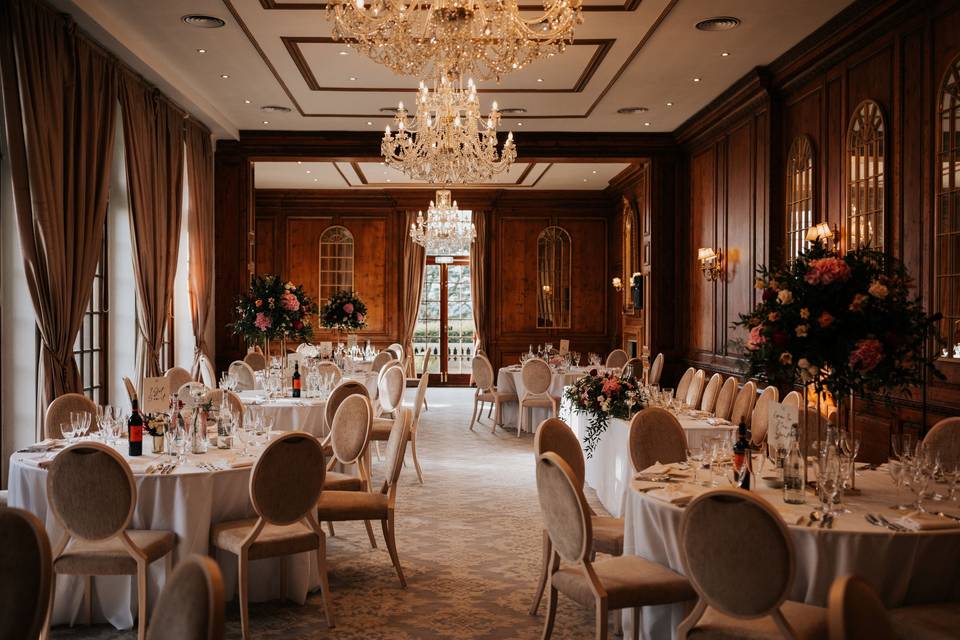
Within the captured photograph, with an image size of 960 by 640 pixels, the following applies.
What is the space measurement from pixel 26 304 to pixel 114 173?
263 centimetres

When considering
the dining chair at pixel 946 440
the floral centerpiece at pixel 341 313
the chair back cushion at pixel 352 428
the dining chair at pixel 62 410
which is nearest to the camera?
the dining chair at pixel 946 440

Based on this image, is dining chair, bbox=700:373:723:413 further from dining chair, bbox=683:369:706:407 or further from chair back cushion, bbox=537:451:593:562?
chair back cushion, bbox=537:451:593:562

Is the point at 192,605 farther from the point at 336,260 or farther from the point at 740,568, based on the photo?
the point at 336,260

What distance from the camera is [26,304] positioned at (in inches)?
263

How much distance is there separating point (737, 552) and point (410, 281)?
14467mm

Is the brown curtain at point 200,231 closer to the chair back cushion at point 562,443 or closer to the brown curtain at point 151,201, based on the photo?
the brown curtain at point 151,201

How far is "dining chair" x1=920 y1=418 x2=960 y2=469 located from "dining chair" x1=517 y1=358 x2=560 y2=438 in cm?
615

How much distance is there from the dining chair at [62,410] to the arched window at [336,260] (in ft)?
37.9

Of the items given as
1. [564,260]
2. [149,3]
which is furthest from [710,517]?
[564,260]

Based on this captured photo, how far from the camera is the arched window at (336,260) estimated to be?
1714 cm

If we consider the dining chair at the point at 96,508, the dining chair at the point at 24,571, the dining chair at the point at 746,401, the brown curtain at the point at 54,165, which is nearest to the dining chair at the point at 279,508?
the dining chair at the point at 96,508

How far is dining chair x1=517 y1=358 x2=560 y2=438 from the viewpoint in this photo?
10.6 meters

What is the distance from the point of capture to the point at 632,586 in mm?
3455

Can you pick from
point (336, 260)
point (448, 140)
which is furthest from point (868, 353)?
point (336, 260)
